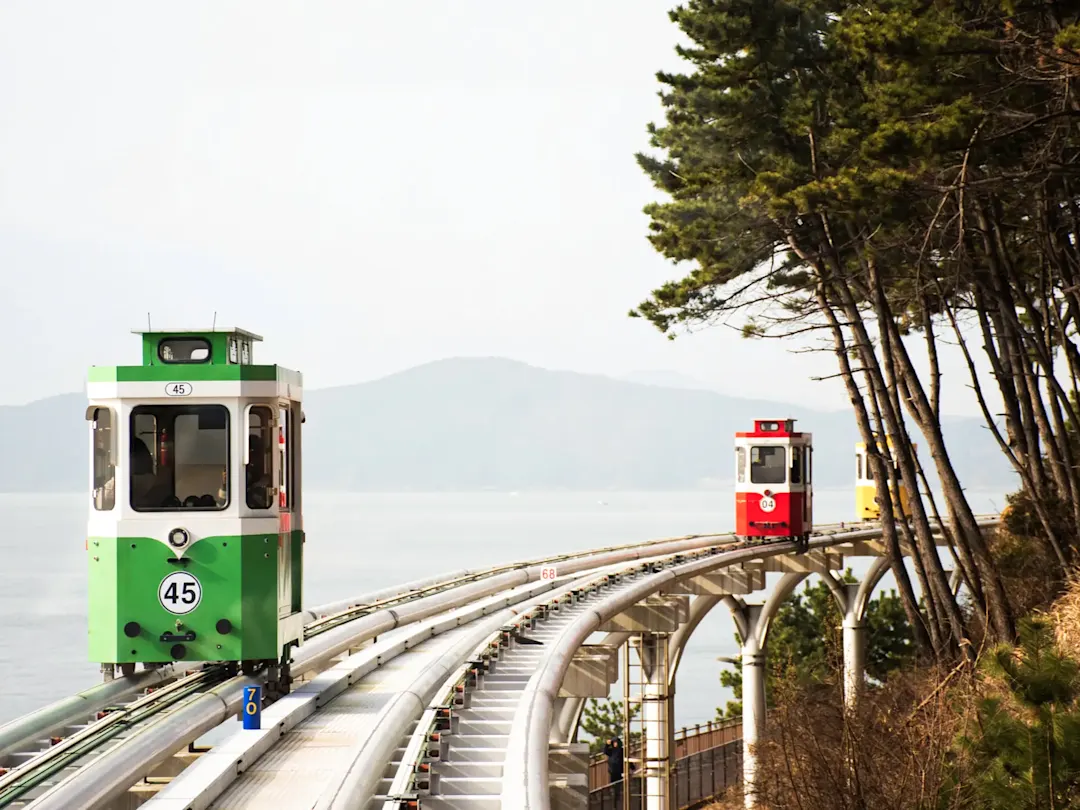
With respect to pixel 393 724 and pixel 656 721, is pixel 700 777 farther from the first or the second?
pixel 393 724

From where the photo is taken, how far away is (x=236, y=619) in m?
11.6

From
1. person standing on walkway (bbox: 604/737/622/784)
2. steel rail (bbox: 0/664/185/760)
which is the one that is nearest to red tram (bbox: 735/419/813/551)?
person standing on walkway (bbox: 604/737/622/784)

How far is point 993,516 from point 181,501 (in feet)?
133

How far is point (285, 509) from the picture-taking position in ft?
40.0

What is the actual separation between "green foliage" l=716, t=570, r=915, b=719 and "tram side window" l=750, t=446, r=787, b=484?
8.54 meters

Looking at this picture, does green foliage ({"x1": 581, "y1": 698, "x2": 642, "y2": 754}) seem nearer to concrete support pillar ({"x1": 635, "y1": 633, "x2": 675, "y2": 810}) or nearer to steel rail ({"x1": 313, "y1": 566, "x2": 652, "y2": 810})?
concrete support pillar ({"x1": 635, "y1": 633, "x2": 675, "y2": 810})

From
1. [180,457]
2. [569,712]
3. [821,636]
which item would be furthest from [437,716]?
[821,636]

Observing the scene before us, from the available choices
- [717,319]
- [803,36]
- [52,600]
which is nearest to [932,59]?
[803,36]

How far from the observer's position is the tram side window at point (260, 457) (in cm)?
1181

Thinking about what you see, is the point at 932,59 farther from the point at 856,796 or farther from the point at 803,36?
the point at 856,796

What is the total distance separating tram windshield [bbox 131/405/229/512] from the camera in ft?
38.4

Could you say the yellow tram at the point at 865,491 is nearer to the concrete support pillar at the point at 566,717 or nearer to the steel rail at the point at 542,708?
the steel rail at the point at 542,708

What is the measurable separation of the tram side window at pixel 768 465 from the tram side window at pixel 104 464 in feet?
75.6

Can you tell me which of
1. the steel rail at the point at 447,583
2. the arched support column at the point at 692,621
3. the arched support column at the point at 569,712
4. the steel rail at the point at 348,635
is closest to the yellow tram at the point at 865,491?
the steel rail at the point at 447,583
